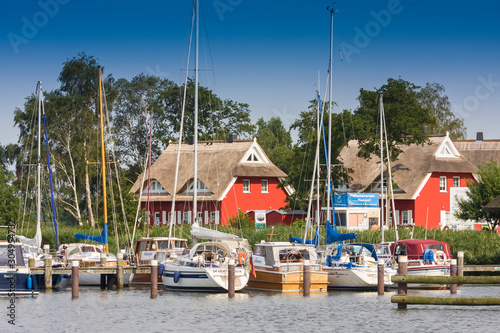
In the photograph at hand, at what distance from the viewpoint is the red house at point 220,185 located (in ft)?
263

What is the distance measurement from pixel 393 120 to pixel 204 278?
3613cm

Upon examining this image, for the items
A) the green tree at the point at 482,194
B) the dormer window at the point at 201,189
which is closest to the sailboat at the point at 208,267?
the green tree at the point at 482,194

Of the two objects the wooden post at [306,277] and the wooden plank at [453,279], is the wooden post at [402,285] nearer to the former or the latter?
the wooden plank at [453,279]

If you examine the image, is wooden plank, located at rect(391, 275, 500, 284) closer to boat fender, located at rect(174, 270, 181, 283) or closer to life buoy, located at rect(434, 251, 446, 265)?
life buoy, located at rect(434, 251, 446, 265)

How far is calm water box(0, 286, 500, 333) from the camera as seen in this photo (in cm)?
3103

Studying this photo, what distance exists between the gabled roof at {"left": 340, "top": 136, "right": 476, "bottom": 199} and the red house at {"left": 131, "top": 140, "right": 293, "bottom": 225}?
24.3 feet

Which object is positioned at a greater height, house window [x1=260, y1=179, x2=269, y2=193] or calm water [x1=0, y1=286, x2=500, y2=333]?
house window [x1=260, y1=179, x2=269, y2=193]

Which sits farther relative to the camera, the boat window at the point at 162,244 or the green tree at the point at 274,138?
the green tree at the point at 274,138

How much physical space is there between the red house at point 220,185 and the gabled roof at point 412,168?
24.3 ft

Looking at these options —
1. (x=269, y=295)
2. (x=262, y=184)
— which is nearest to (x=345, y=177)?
(x=262, y=184)

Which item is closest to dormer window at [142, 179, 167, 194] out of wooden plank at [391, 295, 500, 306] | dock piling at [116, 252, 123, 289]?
dock piling at [116, 252, 123, 289]

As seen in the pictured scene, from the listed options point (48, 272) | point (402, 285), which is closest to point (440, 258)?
point (402, 285)

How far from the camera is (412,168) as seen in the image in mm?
78938

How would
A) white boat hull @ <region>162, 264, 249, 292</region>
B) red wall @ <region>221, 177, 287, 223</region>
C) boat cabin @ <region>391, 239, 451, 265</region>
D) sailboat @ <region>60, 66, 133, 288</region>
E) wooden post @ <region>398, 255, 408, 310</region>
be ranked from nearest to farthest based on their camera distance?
wooden post @ <region>398, 255, 408, 310</region>, white boat hull @ <region>162, 264, 249, 292</region>, boat cabin @ <region>391, 239, 451, 265</region>, sailboat @ <region>60, 66, 133, 288</region>, red wall @ <region>221, 177, 287, 223</region>
